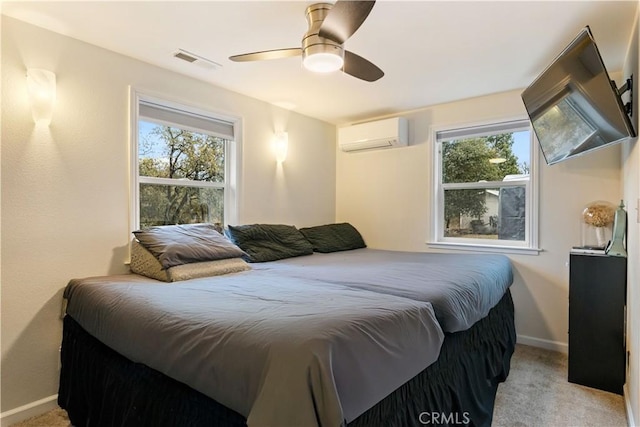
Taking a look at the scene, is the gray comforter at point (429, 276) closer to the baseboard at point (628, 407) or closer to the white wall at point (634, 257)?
the white wall at point (634, 257)

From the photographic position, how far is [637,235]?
1774 millimetres

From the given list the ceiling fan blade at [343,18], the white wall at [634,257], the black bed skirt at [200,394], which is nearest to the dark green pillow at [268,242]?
the black bed skirt at [200,394]

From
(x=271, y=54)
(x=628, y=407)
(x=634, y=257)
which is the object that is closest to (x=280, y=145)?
(x=271, y=54)

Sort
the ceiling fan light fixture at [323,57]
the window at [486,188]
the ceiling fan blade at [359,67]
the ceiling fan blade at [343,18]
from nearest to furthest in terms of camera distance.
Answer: the ceiling fan blade at [343,18]
the ceiling fan light fixture at [323,57]
the ceiling fan blade at [359,67]
the window at [486,188]

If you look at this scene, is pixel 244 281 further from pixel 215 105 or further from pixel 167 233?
pixel 215 105

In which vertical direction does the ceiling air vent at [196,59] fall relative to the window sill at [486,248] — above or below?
above

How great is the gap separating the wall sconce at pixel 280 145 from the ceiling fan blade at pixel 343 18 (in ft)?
6.40

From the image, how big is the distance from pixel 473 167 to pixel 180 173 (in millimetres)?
2836

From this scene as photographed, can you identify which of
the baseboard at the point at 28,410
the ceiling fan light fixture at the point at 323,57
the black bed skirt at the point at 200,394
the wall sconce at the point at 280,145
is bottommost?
the baseboard at the point at 28,410

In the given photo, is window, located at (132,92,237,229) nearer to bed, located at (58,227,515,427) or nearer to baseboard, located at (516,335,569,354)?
bed, located at (58,227,515,427)

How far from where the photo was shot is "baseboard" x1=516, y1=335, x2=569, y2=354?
2.94 meters

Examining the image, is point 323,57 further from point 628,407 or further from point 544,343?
point 544,343

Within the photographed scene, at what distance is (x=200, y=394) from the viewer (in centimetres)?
124

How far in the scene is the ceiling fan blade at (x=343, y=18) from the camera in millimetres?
1461
